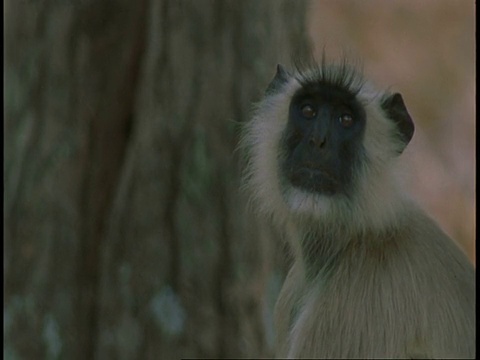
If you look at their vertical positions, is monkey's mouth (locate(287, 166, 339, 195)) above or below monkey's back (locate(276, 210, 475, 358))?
above

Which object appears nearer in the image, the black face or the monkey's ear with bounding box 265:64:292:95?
the black face

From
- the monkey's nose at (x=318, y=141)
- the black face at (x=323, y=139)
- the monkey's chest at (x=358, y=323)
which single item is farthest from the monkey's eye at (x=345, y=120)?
the monkey's chest at (x=358, y=323)

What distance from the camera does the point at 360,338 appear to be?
329 centimetres

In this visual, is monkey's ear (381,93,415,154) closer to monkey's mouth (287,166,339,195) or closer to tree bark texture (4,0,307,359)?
monkey's mouth (287,166,339,195)

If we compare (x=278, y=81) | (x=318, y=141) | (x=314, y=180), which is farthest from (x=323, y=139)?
(x=278, y=81)

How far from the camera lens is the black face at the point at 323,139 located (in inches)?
138

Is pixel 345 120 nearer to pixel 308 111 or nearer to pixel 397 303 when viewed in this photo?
pixel 308 111

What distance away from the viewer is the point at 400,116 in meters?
3.70

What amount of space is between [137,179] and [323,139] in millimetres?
1630

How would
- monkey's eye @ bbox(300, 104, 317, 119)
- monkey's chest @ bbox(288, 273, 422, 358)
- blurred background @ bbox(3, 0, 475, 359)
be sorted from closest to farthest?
monkey's chest @ bbox(288, 273, 422, 358) < monkey's eye @ bbox(300, 104, 317, 119) < blurred background @ bbox(3, 0, 475, 359)

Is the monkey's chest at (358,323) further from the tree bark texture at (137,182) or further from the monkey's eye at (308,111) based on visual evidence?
the tree bark texture at (137,182)

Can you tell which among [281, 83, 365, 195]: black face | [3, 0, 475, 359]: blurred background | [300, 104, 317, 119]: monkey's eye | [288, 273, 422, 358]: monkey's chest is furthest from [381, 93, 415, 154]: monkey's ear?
[3, 0, 475, 359]: blurred background

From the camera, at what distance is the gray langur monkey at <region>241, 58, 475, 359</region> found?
3305 millimetres

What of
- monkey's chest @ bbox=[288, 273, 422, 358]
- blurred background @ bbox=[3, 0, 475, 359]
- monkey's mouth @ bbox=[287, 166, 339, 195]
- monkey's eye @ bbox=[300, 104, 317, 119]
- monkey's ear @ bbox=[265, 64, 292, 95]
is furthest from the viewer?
blurred background @ bbox=[3, 0, 475, 359]
